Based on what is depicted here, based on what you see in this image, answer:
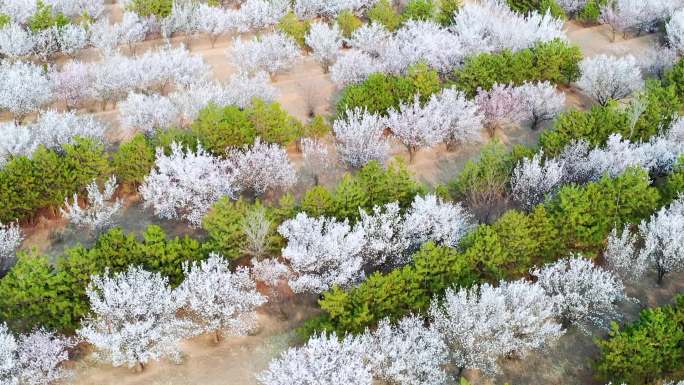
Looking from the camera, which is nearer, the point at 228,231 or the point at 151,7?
the point at 228,231

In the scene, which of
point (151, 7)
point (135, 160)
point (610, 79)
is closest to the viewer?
point (135, 160)

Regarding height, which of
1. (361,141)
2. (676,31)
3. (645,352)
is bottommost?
(645,352)

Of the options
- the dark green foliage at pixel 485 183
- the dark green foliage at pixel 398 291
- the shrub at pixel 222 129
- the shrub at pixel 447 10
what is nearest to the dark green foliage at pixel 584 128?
the dark green foliage at pixel 485 183

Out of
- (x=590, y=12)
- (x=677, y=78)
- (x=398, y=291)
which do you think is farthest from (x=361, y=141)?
(x=590, y=12)

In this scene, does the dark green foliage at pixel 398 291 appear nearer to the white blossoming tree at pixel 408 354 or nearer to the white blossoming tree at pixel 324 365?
the white blossoming tree at pixel 408 354

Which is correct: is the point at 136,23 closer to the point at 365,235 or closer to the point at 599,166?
the point at 365,235

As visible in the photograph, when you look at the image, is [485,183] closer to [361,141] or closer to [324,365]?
[361,141]

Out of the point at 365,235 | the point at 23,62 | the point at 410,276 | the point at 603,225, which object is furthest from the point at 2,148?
the point at 603,225

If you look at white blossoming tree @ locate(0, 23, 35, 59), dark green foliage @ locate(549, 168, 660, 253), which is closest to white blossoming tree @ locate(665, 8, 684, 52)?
dark green foliage @ locate(549, 168, 660, 253)
